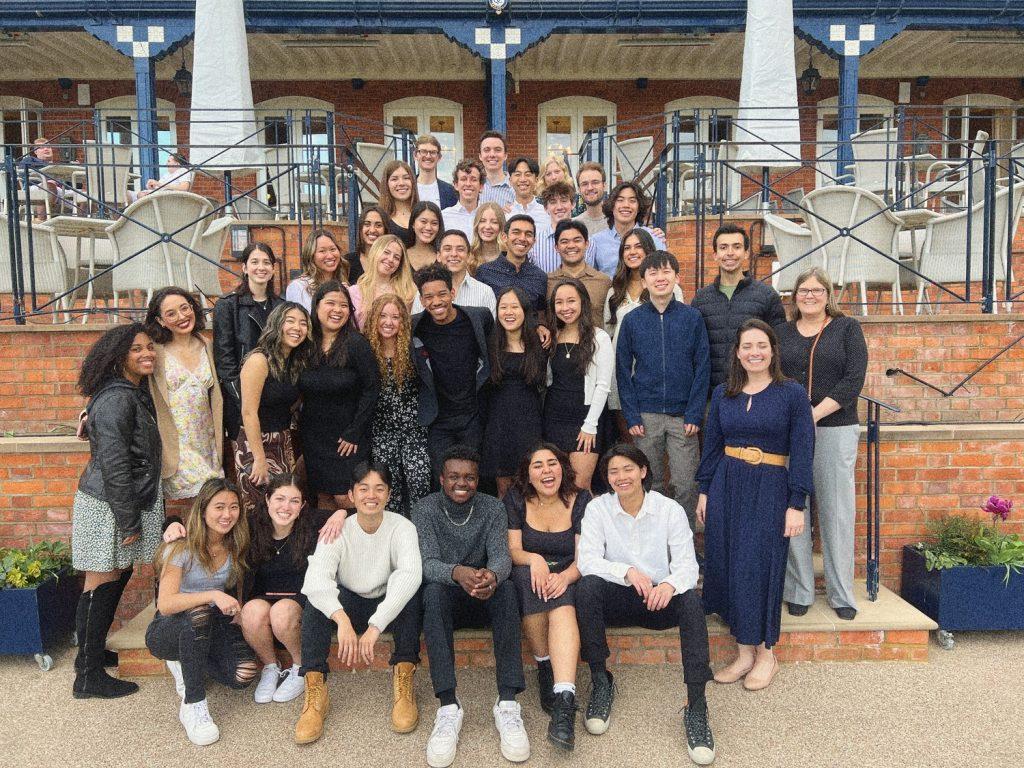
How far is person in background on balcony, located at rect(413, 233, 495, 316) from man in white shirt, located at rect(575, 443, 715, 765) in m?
1.06

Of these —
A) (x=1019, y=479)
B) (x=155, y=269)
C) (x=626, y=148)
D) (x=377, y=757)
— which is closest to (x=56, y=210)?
(x=155, y=269)

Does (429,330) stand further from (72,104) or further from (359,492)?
(72,104)

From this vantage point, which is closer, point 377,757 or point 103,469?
point 377,757

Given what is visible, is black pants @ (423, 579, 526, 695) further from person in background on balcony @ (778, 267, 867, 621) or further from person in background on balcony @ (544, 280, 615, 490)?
person in background on balcony @ (778, 267, 867, 621)

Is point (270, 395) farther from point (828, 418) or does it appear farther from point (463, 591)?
point (828, 418)

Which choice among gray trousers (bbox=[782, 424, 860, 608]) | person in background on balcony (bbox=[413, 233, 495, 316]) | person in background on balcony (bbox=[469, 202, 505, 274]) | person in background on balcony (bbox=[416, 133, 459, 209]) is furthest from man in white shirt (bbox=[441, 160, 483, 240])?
gray trousers (bbox=[782, 424, 860, 608])

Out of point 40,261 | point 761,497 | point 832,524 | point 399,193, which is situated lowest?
point 832,524

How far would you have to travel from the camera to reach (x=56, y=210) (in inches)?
324

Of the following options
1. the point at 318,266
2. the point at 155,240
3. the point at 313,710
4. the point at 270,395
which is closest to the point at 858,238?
the point at 318,266

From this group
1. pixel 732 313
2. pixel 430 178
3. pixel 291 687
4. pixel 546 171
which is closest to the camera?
pixel 291 687

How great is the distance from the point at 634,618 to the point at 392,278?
190 centimetres

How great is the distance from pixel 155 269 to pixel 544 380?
2868mm

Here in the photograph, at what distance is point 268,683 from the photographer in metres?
3.37

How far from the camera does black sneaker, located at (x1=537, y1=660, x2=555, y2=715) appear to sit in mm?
3209
